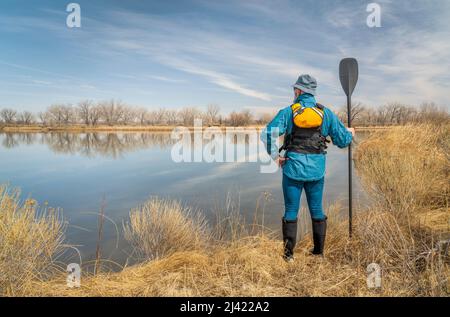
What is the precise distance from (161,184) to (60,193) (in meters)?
3.26

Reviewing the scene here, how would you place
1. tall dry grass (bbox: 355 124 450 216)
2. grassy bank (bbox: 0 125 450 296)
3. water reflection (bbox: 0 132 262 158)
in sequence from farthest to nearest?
water reflection (bbox: 0 132 262 158) < tall dry grass (bbox: 355 124 450 216) < grassy bank (bbox: 0 125 450 296)

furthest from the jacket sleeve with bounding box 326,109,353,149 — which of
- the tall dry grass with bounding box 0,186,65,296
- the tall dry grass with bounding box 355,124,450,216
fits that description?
the tall dry grass with bounding box 0,186,65,296

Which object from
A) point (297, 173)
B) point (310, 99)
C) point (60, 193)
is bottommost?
point (60, 193)

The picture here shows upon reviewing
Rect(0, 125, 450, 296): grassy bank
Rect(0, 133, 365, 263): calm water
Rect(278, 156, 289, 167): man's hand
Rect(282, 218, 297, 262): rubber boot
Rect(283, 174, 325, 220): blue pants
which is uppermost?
Rect(278, 156, 289, 167): man's hand

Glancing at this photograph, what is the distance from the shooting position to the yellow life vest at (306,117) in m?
2.83

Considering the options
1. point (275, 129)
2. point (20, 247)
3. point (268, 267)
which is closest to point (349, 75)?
point (275, 129)

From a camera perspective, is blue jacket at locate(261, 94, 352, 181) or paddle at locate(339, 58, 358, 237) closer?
blue jacket at locate(261, 94, 352, 181)

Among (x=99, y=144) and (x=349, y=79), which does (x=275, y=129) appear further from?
(x=99, y=144)

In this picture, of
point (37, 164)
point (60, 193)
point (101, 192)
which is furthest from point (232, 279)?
point (37, 164)

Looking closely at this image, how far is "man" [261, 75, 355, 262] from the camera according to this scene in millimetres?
2869

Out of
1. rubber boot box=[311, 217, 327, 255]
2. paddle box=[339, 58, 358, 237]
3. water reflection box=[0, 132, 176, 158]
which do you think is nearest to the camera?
rubber boot box=[311, 217, 327, 255]

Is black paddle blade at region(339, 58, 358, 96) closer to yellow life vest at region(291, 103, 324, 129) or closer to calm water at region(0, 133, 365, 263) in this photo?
yellow life vest at region(291, 103, 324, 129)
